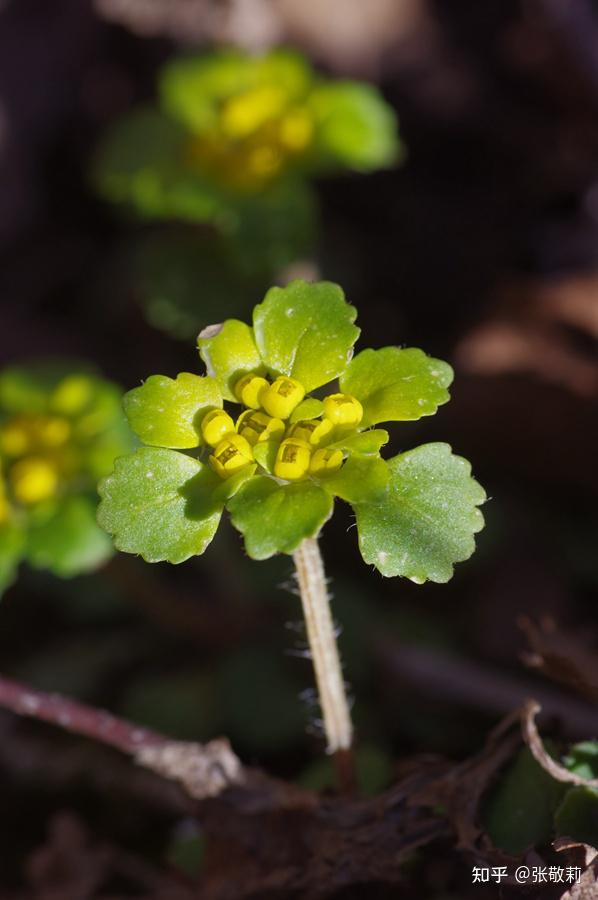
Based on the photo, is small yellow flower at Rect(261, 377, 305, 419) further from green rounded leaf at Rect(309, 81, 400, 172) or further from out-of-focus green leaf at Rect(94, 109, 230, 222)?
green rounded leaf at Rect(309, 81, 400, 172)

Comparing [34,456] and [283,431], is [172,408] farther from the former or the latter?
[34,456]

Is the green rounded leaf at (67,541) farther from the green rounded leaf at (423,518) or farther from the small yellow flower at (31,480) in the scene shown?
the green rounded leaf at (423,518)

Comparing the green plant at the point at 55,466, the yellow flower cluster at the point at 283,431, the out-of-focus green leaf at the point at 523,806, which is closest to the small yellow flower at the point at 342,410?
the yellow flower cluster at the point at 283,431

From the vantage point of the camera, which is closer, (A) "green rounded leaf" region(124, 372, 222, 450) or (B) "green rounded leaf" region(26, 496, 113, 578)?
(A) "green rounded leaf" region(124, 372, 222, 450)

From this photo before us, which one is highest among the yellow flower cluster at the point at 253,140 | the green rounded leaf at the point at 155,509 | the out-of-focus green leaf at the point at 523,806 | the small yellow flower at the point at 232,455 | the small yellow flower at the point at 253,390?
the yellow flower cluster at the point at 253,140

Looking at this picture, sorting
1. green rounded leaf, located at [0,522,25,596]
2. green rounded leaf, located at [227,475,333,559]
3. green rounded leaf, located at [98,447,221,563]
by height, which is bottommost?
green rounded leaf, located at [0,522,25,596]

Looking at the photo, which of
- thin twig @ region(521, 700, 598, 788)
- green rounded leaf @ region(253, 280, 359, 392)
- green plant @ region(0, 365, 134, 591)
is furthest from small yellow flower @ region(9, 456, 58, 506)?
thin twig @ region(521, 700, 598, 788)
